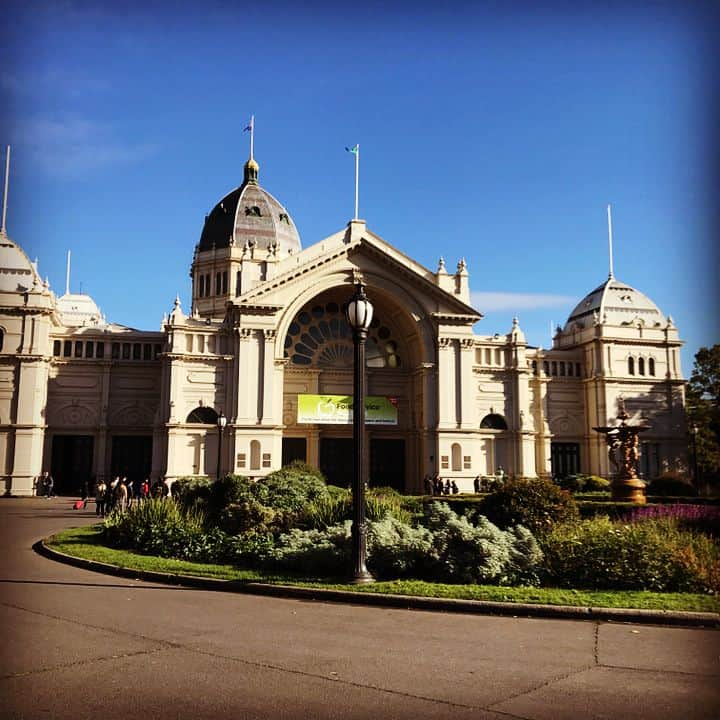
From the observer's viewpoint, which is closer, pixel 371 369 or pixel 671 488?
pixel 671 488

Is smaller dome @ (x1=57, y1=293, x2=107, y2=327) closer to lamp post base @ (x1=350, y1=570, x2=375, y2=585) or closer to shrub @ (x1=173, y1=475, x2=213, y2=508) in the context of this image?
shrub @ (x1=173, y1=475, x2=213, y2=508)

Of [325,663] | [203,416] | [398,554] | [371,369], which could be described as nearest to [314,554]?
[398,554]

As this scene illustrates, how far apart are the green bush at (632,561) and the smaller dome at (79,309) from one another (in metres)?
67.3

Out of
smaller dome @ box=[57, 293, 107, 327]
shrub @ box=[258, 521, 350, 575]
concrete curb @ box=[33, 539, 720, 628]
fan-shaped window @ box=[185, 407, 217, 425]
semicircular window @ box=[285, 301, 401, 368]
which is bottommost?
concrete curb @ box=[33, 539, 720, 628]

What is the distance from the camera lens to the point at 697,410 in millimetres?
59281

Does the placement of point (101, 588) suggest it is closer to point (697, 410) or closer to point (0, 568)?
point (0, 568)

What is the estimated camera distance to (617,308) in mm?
63281

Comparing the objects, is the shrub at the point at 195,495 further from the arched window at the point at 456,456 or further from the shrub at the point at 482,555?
the arched window at the point at 456,456

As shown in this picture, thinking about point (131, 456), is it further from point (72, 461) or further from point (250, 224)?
point (250, 224)

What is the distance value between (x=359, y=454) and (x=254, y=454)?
112 ft

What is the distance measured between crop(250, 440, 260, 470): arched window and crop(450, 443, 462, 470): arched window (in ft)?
42.9

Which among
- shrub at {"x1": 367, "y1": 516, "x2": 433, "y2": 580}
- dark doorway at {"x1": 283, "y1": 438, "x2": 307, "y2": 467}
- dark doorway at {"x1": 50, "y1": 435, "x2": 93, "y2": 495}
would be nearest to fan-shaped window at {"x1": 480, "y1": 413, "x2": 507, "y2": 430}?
dark doorway at {"x1": 283, "y1": 438, "x2": 307, "y2": 467}

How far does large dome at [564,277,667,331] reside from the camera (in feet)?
205

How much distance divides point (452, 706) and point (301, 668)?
81.6 inches
